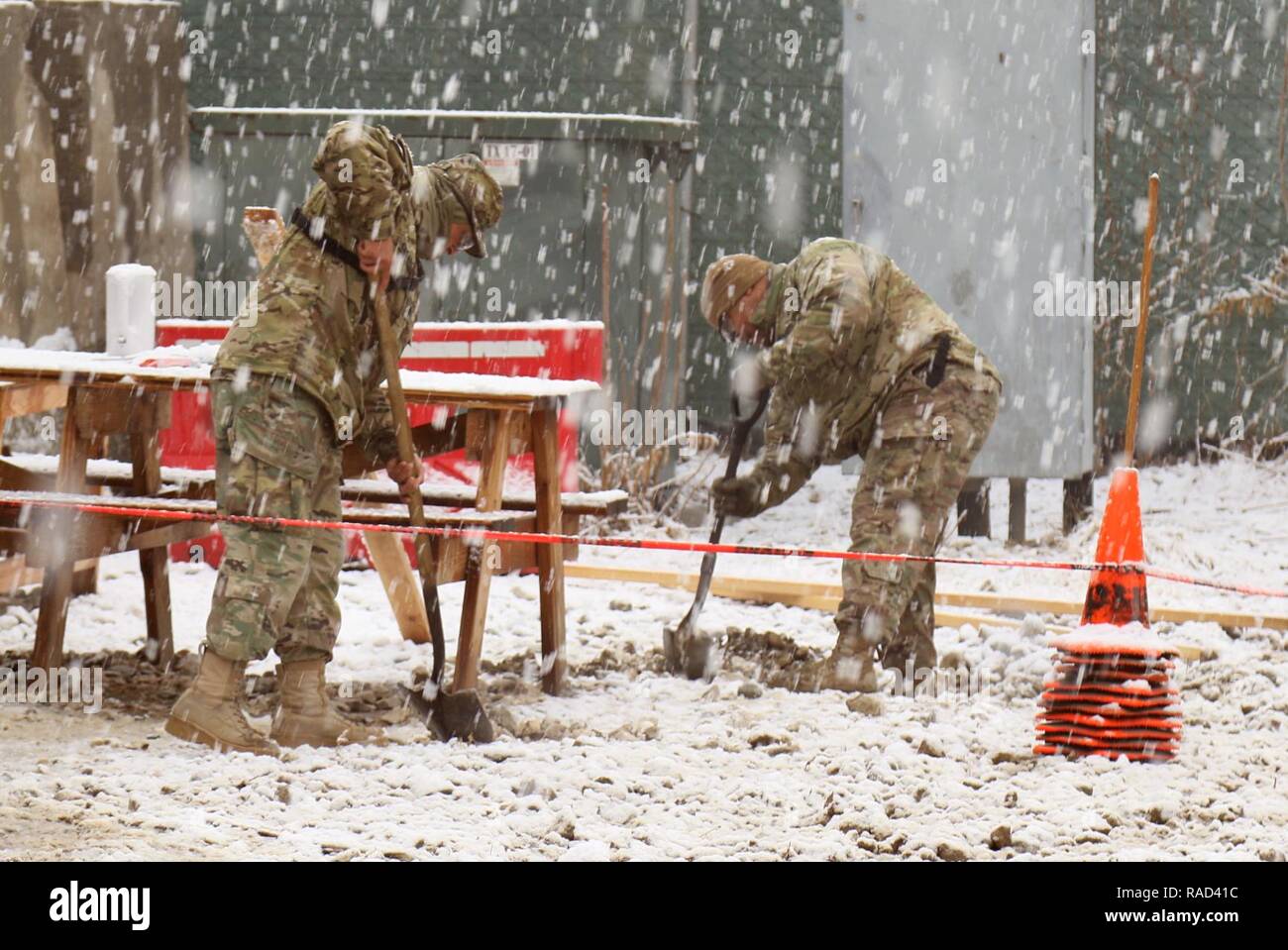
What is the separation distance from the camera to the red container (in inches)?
344

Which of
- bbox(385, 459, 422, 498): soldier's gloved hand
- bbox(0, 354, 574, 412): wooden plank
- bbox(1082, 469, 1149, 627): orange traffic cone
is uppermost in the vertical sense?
bbox(0, 354, 574, 412): wooden plank

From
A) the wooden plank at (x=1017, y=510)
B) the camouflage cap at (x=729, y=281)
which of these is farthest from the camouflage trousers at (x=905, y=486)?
the wooden plank at (x=1017, y=510)

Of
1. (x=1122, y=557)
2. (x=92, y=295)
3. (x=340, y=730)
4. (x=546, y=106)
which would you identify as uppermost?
(x=546, y=106)

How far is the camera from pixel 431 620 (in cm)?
606

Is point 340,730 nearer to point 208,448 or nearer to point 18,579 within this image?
point 18,579

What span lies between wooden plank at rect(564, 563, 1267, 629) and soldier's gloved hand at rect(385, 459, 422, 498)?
8.55 ft

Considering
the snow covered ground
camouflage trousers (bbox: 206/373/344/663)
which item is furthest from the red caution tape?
the snow covered ground

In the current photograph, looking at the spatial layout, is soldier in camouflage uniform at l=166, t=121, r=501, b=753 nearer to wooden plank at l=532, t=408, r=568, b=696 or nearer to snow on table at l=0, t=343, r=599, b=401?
snow on table at l=0, t=343, r=599, b=401

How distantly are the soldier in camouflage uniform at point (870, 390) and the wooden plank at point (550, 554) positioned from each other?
31.9 inches

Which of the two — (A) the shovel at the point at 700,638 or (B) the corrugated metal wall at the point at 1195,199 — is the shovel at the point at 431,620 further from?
(B) the corrugated metal wall at the point at 1195,199

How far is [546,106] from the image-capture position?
12.2 metres

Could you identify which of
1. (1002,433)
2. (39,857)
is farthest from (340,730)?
(1002,433)

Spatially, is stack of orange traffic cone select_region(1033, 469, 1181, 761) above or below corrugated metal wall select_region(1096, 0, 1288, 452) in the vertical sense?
below
